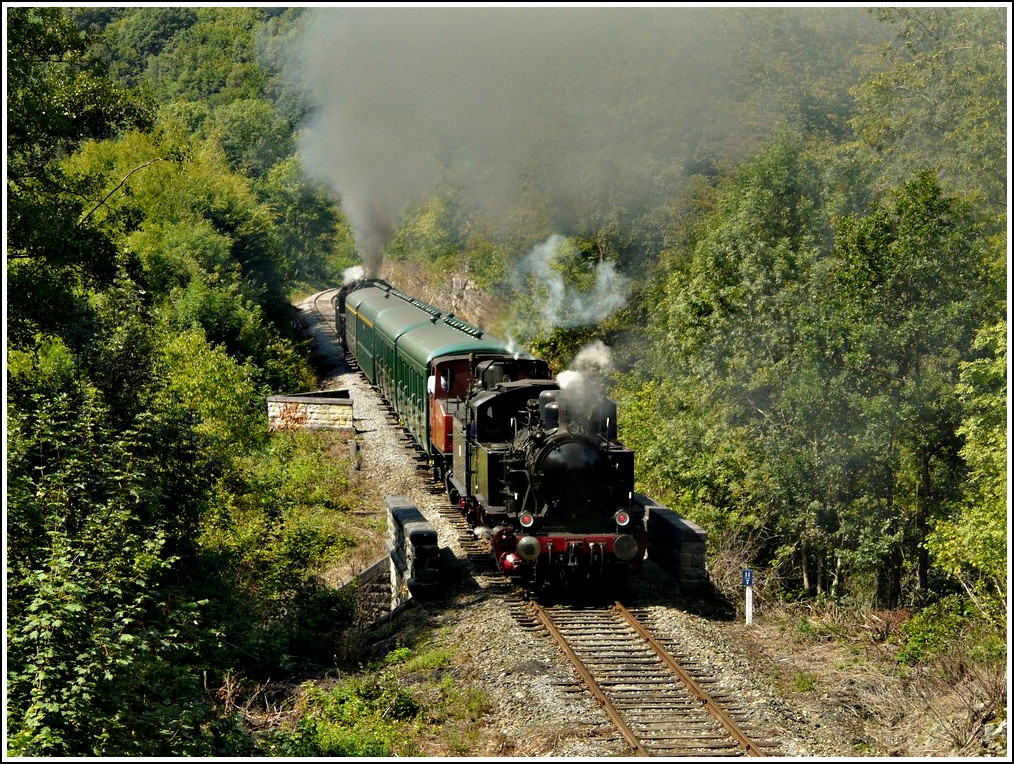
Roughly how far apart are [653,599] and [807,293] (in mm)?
6959

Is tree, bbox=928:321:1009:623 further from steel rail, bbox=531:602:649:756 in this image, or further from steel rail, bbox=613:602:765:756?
steel rail, bbox=531:602:649:756

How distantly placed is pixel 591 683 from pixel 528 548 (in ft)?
9.54

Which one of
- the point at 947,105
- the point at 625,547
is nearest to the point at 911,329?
the point at 625,547

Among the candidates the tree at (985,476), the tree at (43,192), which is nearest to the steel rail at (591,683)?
the tree at (985,476)

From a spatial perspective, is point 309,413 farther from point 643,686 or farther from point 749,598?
point 643,686

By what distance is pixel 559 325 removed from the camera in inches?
1009

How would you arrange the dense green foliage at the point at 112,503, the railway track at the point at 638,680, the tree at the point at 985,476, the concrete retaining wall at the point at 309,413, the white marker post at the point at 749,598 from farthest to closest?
the concrete retaining wall at the point at 309,413, the white marker post at the point at 749,598, the tree at the point at 985,476, the railway track at the point at 638,680, the dense green foliage at the point at 112,503

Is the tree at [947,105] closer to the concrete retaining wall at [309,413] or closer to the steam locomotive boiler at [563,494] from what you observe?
the steam locomotive boiler at [563,494]

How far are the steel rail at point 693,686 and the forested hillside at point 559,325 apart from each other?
2.58m

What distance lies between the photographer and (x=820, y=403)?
1788 centimetres

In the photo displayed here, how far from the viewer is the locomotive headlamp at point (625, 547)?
576 inches

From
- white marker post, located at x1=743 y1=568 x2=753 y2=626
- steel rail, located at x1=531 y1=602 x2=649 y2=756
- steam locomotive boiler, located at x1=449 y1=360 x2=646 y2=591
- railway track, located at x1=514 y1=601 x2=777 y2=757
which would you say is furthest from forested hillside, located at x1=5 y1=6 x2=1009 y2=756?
steel rail, located at x1=531 y1=602 x2=649 y2=756

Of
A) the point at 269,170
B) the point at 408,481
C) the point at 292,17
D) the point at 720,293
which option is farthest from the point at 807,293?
the point at 292,17

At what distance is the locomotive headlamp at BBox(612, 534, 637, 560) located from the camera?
14633 mm
